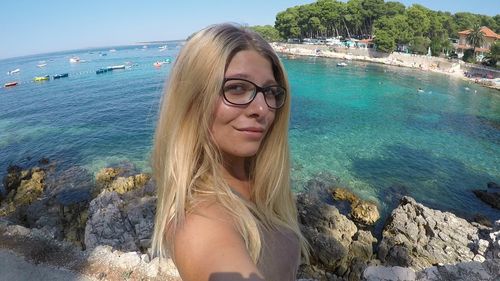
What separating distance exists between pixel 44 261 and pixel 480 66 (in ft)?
228

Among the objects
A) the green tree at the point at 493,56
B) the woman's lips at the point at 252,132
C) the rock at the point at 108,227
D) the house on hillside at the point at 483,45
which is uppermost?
the house on hillside at the point at 483,45

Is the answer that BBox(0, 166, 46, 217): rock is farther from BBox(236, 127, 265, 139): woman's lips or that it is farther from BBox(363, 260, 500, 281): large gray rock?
BBox(236, 127, 265, 139): woman's lips

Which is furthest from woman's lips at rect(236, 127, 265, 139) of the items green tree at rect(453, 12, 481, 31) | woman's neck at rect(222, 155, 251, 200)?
green tree at rect(453, 12, 481, 31)

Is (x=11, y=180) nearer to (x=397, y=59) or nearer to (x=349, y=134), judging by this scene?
(x=349, y=134)

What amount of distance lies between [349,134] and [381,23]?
5832cm

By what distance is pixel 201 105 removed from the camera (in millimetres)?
1668

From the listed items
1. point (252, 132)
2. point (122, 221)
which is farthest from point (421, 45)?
point (252, 132)

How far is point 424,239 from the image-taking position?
1175 centimetres

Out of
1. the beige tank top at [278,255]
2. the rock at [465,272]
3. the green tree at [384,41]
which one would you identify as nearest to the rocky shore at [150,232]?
the rock at [465,272]

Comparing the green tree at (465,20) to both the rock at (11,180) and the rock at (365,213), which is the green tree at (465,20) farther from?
the rock at (11,180)

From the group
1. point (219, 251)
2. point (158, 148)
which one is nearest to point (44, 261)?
point (158, 148)

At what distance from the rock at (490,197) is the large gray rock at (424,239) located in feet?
15.0

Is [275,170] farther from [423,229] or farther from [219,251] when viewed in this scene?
[423,229]

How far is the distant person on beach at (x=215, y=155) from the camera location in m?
1.39
